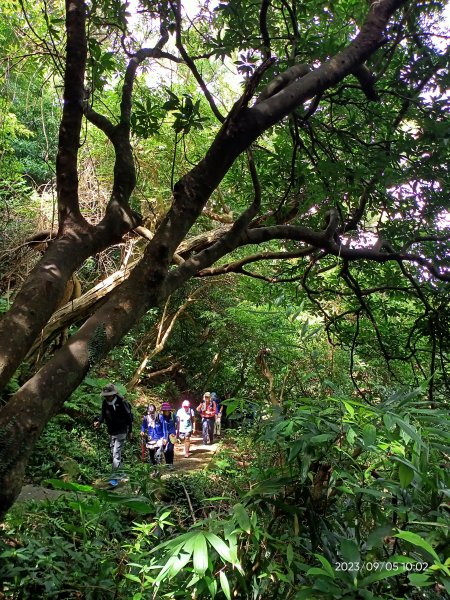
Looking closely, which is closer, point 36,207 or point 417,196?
point 417,196

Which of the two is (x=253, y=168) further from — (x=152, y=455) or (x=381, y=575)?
(x=152, y=455)

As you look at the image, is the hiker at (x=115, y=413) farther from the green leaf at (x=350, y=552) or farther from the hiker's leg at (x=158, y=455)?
the green leaf at (x=350, y=552)

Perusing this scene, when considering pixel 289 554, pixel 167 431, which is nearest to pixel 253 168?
pixel 289 554

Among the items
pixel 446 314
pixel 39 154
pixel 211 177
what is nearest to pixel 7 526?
pixel 211 177

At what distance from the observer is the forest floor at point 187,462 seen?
195 inches

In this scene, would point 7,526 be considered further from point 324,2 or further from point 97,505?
point 324,2

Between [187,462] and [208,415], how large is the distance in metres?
1.57

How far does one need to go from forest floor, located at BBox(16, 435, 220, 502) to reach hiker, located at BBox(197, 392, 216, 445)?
0.25m

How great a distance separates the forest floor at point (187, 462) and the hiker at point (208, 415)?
0.81 ft

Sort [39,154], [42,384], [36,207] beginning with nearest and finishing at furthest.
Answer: [42,384]
[36,207]
[39,154]

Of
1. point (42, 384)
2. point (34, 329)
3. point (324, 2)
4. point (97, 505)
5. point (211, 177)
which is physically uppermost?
point (324, 2)

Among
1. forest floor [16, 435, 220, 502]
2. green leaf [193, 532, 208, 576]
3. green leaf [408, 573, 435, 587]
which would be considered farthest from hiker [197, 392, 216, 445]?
green leaf [408, 573, 435, 587]

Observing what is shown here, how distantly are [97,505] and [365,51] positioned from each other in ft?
10.6

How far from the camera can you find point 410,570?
49.6 inches
